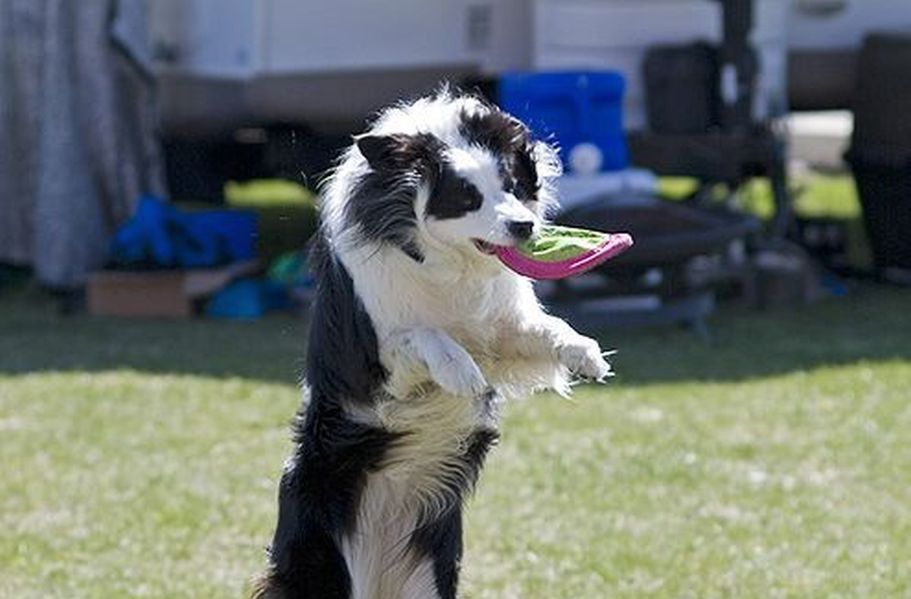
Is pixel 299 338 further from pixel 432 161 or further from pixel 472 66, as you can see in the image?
pixel 432 161

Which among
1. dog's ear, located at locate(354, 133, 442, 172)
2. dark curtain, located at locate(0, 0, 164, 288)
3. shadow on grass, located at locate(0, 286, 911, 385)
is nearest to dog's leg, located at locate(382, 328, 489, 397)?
dog's ear, located at locate(354, 133, 442, 172)

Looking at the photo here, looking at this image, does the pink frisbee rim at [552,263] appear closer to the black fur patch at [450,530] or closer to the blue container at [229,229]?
the black fur patch at [450,530]

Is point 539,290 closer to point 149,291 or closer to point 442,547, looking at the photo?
point 149,291

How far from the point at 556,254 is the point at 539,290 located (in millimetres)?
5531

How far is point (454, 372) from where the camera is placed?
430 centimetres

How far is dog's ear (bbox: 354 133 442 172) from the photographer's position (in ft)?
14.5

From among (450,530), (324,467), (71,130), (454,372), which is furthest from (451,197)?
(71,130)

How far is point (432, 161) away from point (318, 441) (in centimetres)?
74

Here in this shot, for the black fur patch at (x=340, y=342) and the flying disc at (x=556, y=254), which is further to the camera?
the black fur patch at (x=340, y=342)

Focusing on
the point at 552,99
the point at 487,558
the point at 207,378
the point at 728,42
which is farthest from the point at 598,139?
the point at 487,558

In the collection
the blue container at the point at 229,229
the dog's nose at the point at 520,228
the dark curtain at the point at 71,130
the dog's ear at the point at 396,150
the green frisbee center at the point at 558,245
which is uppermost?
the dog's ear at the point at 396,150

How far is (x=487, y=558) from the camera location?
625cm

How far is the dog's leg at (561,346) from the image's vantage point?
443cm

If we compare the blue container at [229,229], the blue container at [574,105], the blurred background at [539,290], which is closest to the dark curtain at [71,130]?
the blurred background at [539,290]
